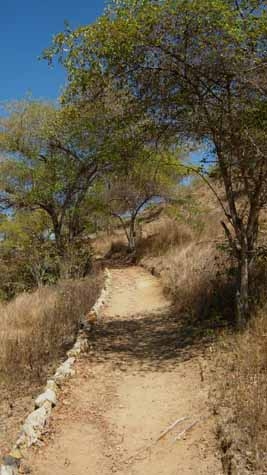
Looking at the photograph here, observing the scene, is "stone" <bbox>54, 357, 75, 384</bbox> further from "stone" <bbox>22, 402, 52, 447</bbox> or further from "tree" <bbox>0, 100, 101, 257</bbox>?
"tree" <bbox>0, 100, 101, 257</bbox>

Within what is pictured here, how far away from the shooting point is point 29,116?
17.7 m

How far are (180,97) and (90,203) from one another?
13.0m

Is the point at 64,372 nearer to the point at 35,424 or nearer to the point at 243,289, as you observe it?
the point at 35,424

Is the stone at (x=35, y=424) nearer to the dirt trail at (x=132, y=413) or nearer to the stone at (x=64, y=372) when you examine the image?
the dirt trail at (x=132, y=413)

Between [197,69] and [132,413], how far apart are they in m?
5.08

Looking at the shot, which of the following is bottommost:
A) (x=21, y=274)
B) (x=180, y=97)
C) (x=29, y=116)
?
(x=21, y=274)

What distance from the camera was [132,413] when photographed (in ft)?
18.9

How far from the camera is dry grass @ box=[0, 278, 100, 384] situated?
7336 mm

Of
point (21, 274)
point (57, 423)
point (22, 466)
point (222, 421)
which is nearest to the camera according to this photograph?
point (22, 466)

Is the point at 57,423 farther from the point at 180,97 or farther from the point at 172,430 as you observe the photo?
the point at 180,97

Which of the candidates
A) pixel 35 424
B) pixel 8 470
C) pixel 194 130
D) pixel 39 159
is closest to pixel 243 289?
pixel 194 130

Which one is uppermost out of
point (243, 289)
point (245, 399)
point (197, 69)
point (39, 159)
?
point (39, 159)

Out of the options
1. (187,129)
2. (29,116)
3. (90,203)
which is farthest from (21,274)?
(187,129)

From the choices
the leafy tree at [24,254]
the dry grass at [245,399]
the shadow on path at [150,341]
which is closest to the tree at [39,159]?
the leafy tree at [24,254]
